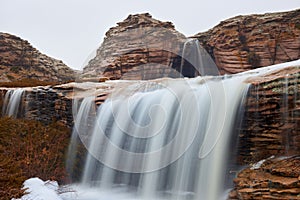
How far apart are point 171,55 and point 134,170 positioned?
1289 cm

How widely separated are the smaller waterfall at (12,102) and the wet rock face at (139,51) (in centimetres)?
793

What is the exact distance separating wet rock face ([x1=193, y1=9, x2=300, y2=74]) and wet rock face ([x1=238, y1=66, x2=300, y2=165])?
10.9 m

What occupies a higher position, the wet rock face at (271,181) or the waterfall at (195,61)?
the waterfall at (195,61)

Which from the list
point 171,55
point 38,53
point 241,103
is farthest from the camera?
point 38,53

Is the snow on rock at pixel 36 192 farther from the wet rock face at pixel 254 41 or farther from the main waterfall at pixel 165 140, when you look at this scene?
the wet rock face at pixel 254 41

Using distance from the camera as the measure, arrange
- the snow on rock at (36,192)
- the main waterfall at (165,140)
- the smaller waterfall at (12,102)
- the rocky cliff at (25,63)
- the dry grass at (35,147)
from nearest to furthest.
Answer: the snow on rock at (36,192) < the main waterfall at (165,140) < the dry grass at (35,147) < the smaller waterfall at (12,102) < the rocky cliff at (25,63)

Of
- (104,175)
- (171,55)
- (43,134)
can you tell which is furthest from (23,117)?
(171,55)

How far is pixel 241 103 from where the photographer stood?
6.08 meters

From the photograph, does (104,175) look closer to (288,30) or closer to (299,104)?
(299,104)

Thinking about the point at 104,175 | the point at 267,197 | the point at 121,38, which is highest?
the point at 121,38

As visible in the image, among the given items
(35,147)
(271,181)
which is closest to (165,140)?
(271,181)

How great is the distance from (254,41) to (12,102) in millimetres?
13548

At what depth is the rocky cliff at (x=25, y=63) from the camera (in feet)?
73.3

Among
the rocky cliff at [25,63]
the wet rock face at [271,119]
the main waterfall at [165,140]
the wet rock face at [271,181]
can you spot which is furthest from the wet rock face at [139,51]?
the wet rock face at [271,181]
